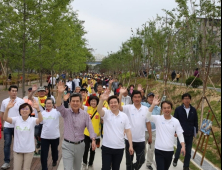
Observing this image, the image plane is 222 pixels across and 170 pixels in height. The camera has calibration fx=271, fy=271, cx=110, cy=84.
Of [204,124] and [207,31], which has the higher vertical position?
[207,31]

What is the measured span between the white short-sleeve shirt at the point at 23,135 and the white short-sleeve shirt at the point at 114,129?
136cm

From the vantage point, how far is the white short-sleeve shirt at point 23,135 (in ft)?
15.3

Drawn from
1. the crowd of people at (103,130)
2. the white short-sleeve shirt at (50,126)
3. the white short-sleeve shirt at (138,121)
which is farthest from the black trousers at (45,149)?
the white short-sleeve shirt at (138,121)

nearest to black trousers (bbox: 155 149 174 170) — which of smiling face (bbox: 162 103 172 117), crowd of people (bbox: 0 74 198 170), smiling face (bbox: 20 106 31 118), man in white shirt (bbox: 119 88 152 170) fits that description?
crowd of people (bbox: 0 74 198 170)

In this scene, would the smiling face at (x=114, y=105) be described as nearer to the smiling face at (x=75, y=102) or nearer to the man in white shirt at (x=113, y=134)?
the man in white shirt at (x=113, y=134)

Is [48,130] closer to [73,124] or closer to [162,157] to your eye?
[73,124]

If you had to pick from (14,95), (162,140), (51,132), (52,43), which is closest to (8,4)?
(52,43)

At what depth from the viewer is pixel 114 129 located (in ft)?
14.2

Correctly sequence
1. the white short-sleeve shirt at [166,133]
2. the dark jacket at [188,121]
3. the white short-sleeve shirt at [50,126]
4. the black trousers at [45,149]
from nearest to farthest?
1. the white short-sleeve shirt at [166,133]
2. the black trousers at [45,149]
3. the white short-sleeve shirt at [50,126]
4. the dark jacket at [188,121]

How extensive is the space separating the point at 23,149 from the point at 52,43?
28.6ft

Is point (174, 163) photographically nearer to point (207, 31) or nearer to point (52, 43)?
point (207, 31)

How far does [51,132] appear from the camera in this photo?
540 cm

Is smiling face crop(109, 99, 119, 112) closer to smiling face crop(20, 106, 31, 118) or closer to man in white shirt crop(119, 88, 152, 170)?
man in white shirt crop(119, 88, 152, 170)

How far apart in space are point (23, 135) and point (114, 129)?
163 cm
